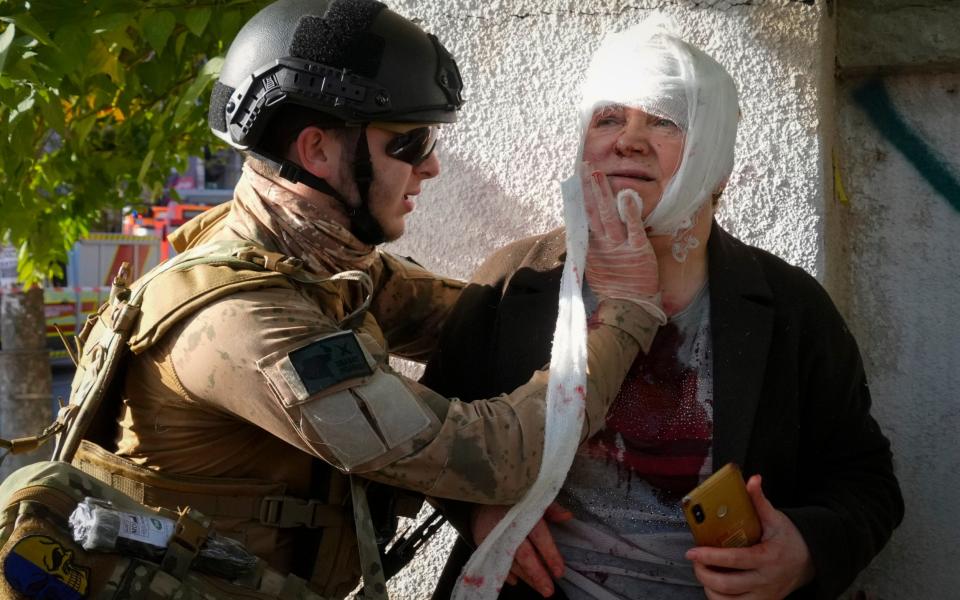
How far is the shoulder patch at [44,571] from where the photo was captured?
168 cm

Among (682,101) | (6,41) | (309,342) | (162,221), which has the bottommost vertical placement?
(162,221)

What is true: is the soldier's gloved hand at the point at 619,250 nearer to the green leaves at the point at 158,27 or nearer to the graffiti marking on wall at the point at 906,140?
the graffiti marking on wall at the point at 906,140

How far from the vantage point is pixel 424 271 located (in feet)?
8.87

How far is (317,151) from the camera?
2.20m

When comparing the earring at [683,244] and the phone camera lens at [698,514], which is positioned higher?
the earring at [683,244]

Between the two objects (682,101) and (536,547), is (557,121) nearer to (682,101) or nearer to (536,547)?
(682,101)

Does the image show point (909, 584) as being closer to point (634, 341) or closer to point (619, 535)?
point (619, 535)

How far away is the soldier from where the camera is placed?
75.7 inches

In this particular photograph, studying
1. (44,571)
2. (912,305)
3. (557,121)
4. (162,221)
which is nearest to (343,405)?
(44,571)

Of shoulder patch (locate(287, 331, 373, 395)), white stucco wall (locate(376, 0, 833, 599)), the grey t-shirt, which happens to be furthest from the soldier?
white stucco wall (locate(376, 0, 833, 599))

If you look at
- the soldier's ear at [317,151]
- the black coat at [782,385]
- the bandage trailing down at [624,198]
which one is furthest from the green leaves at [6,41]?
the bandage trailing down at [624,198]

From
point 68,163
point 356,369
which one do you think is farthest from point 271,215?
point 68,163

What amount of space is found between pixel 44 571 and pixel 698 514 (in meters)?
1.14

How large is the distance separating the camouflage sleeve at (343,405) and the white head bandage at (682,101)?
560mm
